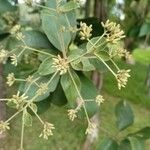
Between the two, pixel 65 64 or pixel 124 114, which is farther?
pixel 124 114

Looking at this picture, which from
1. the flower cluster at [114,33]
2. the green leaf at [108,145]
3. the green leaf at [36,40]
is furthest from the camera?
the green leaf at [108,145]

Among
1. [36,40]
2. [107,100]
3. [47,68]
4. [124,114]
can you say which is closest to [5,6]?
[36,40]

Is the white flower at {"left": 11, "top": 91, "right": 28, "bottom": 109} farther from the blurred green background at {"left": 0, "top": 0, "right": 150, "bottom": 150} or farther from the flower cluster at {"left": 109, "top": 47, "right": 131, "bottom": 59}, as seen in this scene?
the blurred green background at {"left": 0, "top": 0, "right": 150, "bottom": 150}

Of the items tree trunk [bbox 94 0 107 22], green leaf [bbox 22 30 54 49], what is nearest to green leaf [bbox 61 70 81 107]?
green leaf [bbox 22 30 54 49]

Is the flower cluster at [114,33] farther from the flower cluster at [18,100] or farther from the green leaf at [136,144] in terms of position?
the green leaf at [136,144]

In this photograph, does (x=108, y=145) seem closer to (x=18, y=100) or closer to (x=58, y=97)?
(x=58, y=97)

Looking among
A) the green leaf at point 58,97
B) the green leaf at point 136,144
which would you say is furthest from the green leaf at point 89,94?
the green leaf at point 136,144

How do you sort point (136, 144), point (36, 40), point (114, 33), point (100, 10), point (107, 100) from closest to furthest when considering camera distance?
point (114, 33) → point (36, 40) → point (136, 144) → point (100, 10) → point (107, 100)

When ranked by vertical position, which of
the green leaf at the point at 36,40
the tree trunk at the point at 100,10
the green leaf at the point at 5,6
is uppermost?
the green leaf at the point at 5,6

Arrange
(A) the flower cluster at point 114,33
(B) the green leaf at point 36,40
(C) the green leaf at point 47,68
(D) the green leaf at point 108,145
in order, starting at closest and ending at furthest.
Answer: (A) the flower cluster at point 114,33 → (C) the green leaf at point 47,68 → (B) the green leaf at point 36,40 → (D) the green leaf at point 108,145
